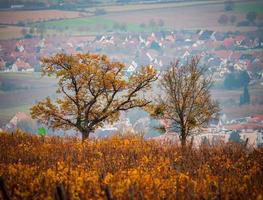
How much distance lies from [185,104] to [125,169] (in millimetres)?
16633

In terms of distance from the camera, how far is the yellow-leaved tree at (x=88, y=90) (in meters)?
54.0

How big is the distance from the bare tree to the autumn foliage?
216 inches

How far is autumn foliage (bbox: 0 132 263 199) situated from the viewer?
1049 inches

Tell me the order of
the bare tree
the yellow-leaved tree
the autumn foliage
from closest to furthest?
the autumn foliage < the bare tree < the yellow-leaved tree

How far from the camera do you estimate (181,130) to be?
1938 inches

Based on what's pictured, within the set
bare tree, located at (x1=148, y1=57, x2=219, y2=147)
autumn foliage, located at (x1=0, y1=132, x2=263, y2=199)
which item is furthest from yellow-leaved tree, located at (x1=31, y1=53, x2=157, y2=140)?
autumn foliage, located at (x1=0, y1=132, x2=263, y2=199)

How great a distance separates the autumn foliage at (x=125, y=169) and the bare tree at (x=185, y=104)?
18.0 feet

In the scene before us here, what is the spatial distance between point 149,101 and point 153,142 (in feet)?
33.6

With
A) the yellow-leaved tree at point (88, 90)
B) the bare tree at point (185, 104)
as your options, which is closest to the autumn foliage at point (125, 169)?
the bare tree at point (185, 104)

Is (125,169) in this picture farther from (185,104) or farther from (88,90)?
(88,90)

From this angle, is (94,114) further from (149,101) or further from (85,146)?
(85,146)

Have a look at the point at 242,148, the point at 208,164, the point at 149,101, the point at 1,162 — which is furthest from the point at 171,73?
the point at 1,162

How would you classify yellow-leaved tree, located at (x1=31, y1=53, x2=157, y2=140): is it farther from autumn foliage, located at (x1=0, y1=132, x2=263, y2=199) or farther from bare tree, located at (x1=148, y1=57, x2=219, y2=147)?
autumn foliage, located at (x1=0, y1=132, x2=263, y2=199)

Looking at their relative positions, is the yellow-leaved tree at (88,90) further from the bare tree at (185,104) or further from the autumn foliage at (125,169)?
the autumn foliage at (125,169)
